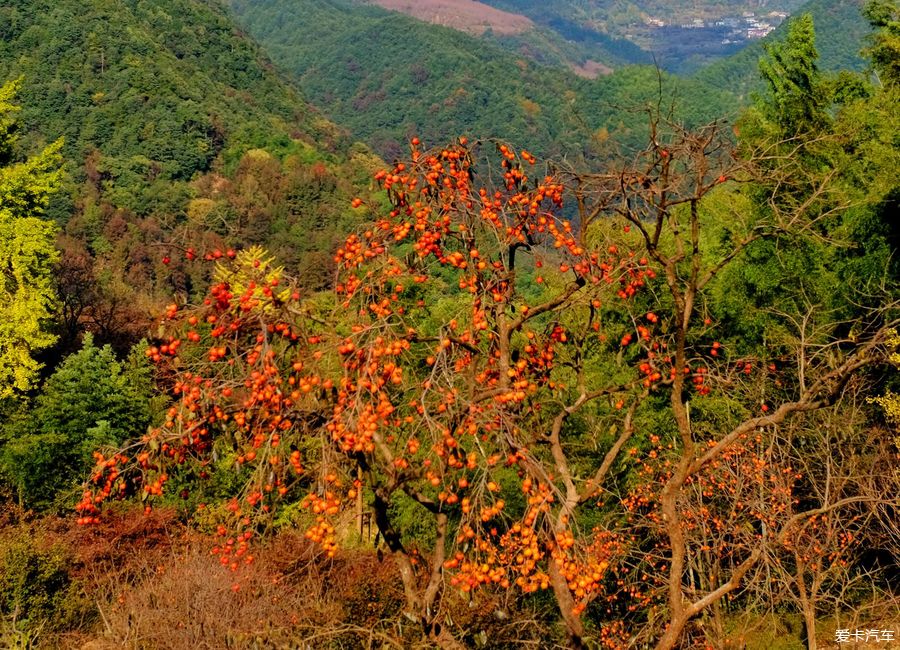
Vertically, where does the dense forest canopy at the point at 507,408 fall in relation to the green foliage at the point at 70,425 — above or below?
above

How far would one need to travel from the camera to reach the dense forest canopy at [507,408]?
5605 mm

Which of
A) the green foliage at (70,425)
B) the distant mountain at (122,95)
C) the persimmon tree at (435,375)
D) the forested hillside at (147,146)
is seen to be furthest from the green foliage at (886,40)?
the distant mountain at (122,95)

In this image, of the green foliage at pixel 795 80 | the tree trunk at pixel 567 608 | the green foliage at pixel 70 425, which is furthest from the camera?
the green foliage at pixel 795 80

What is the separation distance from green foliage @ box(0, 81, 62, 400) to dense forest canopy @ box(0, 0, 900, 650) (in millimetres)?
115

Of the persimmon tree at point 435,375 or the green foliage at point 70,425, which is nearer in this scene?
the persimmon tree at point 435,375

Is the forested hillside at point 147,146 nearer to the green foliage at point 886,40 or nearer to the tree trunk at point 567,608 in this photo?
the green foliage at point 886,40

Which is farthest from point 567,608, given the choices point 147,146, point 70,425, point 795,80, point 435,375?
point 147,146

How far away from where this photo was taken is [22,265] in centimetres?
2306

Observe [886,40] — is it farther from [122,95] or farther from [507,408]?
[122,95]

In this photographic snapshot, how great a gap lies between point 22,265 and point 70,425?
5033mm

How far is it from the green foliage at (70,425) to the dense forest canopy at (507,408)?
0.11 meters

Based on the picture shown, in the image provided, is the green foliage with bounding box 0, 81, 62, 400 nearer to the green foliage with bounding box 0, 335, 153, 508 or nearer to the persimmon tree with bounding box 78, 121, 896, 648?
the green foliage with bounding box 0, 335, 153, 508

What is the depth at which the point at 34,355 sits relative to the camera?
29328mm

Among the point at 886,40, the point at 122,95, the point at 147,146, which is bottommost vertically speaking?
the point at 147,146
